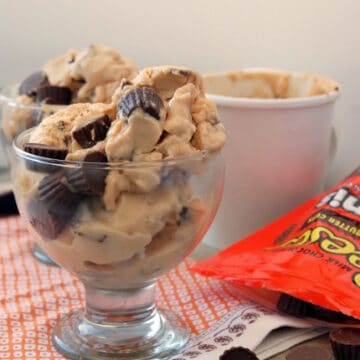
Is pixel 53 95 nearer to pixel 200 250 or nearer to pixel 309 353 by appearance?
pixel 200 250

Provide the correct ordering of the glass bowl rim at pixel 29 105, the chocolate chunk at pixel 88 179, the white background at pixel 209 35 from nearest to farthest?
1. the chocolate chunk at pixel 88 179
2. the glass bowl rim at pixel 29 105
3. the white background at pixel 209 35

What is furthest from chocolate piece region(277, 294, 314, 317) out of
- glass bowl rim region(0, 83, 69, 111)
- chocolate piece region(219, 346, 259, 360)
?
glass bowl rim region(0, 83, 69, 111)

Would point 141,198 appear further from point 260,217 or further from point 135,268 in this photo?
point 260,217

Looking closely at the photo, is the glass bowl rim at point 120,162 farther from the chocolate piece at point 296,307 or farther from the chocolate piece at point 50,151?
the chocolate piece at point 296,307

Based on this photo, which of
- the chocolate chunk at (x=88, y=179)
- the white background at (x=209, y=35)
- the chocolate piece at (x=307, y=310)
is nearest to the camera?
the chocolate chunk at (x=88, y=179)

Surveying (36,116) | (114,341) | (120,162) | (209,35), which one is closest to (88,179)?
(120,162)

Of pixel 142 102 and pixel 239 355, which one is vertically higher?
pixel 142 102

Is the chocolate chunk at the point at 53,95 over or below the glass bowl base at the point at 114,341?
over

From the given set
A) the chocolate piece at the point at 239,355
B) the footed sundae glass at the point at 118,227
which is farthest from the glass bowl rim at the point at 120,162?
the chocolate piece at the point at 239,355
